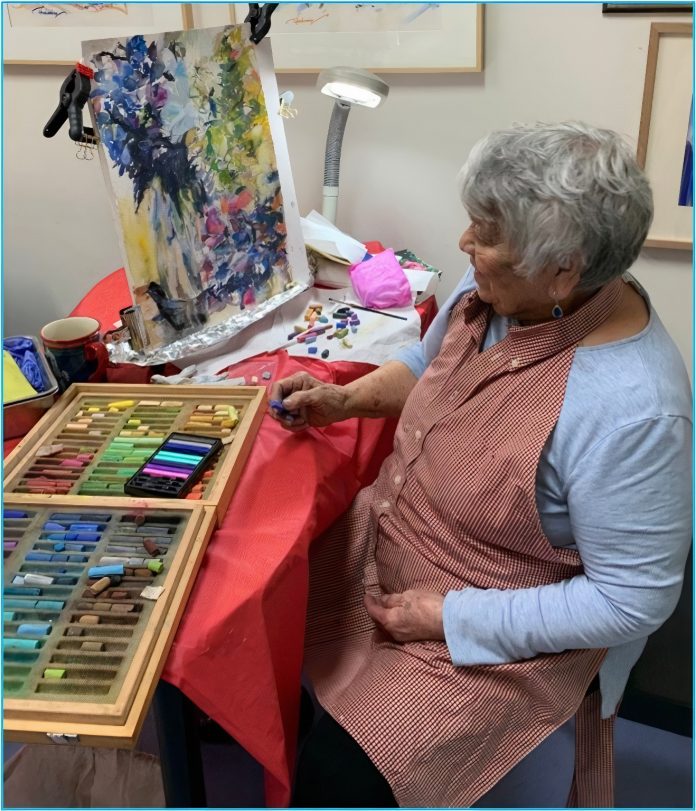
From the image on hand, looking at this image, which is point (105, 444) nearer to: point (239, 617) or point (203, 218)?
point (239, 617)

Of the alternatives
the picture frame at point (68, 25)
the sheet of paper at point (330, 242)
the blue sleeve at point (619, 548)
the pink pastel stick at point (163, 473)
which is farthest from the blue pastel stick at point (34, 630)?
the picture frame at point (68, 25)

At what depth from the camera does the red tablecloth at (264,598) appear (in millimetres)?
864

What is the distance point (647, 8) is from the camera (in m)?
1.58


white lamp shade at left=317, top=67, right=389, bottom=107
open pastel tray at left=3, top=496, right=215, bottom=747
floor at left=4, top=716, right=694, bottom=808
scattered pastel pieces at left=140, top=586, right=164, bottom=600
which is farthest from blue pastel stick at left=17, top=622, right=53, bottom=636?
white lamp shade at left=317, top=67, right=389, bottom=107

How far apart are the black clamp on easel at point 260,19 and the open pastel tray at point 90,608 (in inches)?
37.0

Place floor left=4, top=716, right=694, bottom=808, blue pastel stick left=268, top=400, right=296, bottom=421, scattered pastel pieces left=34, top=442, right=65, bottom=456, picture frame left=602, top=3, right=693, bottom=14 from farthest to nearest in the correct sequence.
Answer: picture frame left=602, top=3, right=693, bottom=14
floor left=4, top=716, right=694, bottom=808
blue pastel stick left=268, top=400, right=296, bottom=421
scattered pastel pieces left=34, top=442, right=65, bottom=456

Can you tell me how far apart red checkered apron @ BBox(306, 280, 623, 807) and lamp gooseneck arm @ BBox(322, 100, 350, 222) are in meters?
0.77

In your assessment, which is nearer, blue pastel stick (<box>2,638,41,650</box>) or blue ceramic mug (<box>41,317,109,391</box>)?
blue pastel stick (<box>2,638,41,650</box>)

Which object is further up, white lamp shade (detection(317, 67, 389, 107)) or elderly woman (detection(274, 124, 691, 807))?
white lamp shade (detection(317, 67, 389, 107))

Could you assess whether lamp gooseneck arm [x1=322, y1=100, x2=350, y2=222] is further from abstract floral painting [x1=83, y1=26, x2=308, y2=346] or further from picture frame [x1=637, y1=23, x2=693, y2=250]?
picture frame [x1=637, y1=23, x2=693, y2=250]

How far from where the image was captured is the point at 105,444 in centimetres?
113

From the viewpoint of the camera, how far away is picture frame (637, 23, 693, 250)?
1600 millimetres

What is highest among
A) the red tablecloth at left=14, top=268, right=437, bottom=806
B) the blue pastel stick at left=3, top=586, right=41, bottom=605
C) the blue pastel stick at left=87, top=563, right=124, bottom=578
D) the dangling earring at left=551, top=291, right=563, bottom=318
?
the dangling earring at left=551, top=291, right=563, bottom=318

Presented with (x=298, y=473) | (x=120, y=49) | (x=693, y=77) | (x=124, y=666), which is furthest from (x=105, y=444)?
(x=693, y=77)
